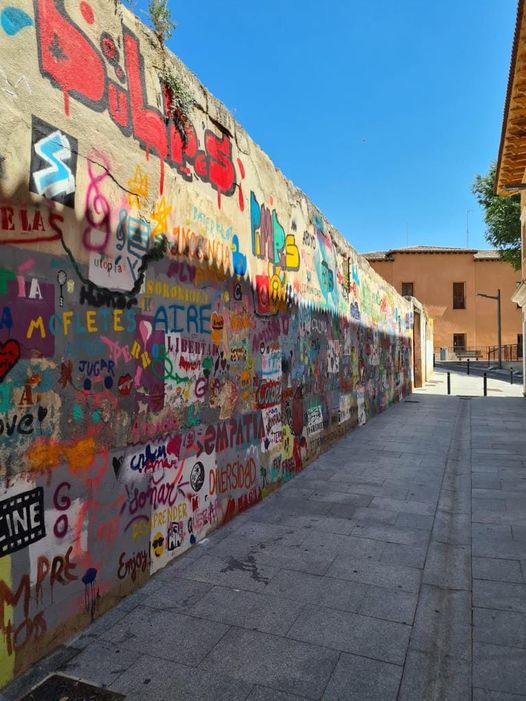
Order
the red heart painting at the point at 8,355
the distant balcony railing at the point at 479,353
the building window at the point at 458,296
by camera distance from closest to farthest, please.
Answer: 1. the red heart painting at the point at 8,355
2. the distant balcony railing at the point at 479,353
3. the building window at the point at 458,296

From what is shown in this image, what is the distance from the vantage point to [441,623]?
293cm

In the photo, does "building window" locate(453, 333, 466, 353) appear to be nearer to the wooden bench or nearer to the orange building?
the orange building

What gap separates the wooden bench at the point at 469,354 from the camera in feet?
145

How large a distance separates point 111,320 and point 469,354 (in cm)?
4653

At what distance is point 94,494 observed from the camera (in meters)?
2.92

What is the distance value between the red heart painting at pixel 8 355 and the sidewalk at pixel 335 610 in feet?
4.67

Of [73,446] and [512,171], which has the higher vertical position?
[512,171]

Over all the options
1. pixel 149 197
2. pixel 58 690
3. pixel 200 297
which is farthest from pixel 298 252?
pixel 58 690

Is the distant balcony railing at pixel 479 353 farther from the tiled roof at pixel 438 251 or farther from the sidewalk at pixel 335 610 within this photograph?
the sidewalk at pixel 335 610

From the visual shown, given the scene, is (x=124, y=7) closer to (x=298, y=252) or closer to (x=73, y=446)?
(x=73, y=446)

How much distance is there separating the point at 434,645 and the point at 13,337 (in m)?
2.61

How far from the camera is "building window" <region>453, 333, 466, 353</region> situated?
153ft

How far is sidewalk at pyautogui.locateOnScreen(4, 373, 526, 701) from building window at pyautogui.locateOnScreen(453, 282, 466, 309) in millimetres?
44347

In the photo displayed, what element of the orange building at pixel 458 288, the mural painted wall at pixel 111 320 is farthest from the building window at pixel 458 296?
the mural painted wall at pixel 111 320
